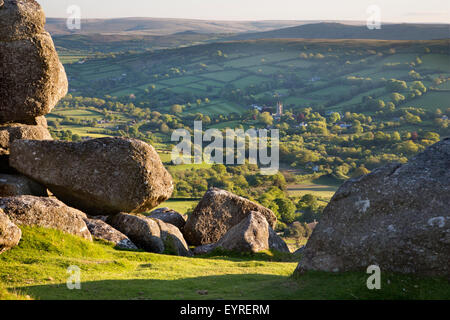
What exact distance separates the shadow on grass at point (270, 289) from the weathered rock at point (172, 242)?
35.7 feet

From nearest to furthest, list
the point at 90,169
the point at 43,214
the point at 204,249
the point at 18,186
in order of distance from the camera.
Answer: the point at 43,214 < the point at 18,186 < the point at 90,169 < the point at 204,249

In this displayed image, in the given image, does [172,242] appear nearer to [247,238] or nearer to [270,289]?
[247,238]

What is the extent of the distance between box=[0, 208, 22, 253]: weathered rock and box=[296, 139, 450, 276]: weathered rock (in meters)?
12.9

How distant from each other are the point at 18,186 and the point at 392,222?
23027mm

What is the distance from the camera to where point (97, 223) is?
92.1 ft

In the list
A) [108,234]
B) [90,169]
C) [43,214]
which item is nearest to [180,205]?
[90,169]

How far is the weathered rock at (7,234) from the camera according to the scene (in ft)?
64.3

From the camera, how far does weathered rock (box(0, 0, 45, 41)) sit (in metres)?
31.3

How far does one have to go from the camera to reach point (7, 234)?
19.8 m

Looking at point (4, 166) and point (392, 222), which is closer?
point (392, 222)

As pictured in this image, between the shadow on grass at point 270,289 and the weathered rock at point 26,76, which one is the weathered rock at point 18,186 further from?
the shadow on grass at point 270,289

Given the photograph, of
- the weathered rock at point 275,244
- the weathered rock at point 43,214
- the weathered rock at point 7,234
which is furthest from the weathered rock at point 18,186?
the weathered rock at point 275,244

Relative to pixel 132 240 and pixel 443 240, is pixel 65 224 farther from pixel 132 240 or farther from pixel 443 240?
pixel 443 240
